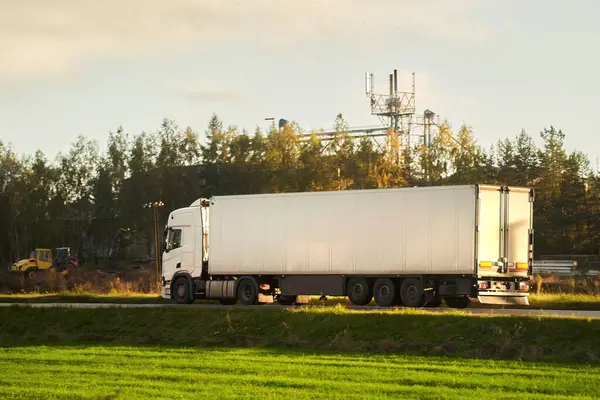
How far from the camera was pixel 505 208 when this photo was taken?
3309cm

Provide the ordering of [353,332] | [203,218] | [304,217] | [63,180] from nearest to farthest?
[353,332] → [304,217] → [203,218] → [63,180]

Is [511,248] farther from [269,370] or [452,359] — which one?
[269,370]

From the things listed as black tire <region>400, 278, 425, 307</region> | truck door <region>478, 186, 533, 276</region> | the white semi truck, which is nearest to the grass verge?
black tire <region>400, 278, 425, 307</region>

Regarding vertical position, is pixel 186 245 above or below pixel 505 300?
above

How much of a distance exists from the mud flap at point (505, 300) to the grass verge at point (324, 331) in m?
4.71

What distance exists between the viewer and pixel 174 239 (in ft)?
132

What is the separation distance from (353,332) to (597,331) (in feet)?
21.4

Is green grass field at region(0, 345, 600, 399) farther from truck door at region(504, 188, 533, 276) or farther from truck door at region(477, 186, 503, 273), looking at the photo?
truck door at region(504, 188, 533, 276)

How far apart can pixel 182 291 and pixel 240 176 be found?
52.4 metres

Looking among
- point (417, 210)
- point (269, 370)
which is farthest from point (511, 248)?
point (269, 370)

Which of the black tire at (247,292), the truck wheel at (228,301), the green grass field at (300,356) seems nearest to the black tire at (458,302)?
the green grass field at (300,356)

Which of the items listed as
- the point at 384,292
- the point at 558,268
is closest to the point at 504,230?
the point at 384,292

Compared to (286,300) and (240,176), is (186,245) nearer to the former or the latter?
(286,300)

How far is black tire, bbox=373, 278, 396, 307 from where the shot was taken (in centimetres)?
3384
